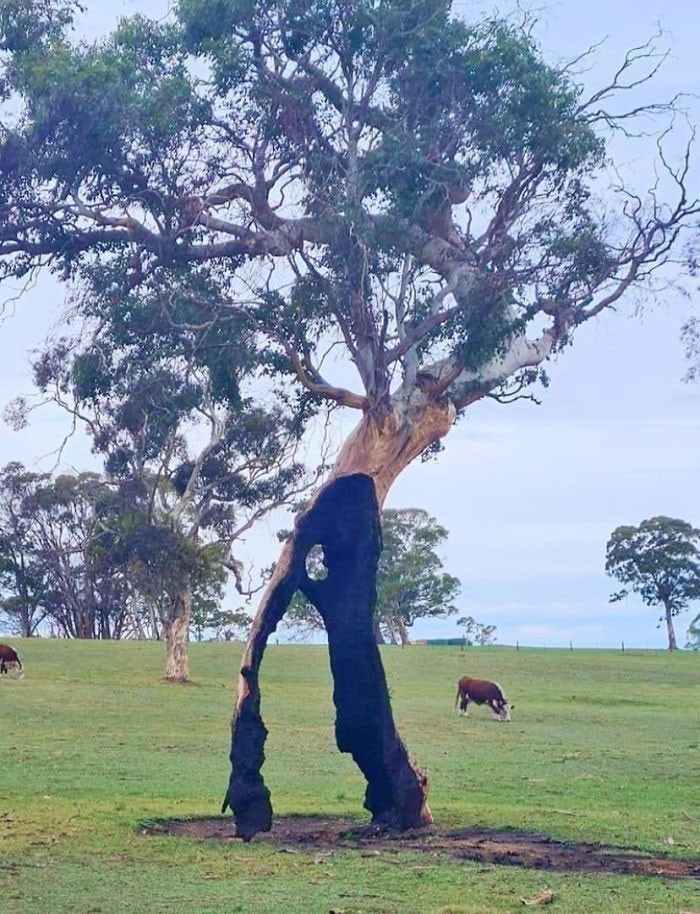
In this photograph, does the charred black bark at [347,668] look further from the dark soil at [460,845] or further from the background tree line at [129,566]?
the background tree line at [129,566]

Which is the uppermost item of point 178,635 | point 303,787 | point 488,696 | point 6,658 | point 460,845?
point 178,635

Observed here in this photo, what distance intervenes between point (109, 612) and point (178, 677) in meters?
30.5

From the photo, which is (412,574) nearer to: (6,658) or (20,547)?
(20,547)

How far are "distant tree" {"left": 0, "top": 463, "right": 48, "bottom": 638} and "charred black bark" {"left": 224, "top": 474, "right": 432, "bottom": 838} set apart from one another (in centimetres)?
5232

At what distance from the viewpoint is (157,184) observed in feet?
60.6

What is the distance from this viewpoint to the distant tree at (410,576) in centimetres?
8738

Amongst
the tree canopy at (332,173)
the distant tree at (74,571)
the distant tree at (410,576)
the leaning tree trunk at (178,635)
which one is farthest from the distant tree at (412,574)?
the tree canopy at (332,173)

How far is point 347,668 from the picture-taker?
17875mm

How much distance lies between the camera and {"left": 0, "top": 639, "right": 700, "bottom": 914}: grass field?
13.5 metres

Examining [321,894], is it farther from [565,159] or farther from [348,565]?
[565,159]

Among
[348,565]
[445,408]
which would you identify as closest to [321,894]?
[348,565]

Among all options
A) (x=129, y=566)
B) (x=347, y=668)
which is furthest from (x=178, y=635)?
(x=347, y=668)

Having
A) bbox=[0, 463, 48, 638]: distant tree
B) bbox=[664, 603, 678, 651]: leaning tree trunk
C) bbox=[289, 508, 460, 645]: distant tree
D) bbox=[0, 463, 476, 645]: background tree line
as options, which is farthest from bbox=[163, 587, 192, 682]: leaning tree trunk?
bbox=[664, 603, 678, 651]: leaning tree trunk

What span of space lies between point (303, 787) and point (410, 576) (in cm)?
6409
